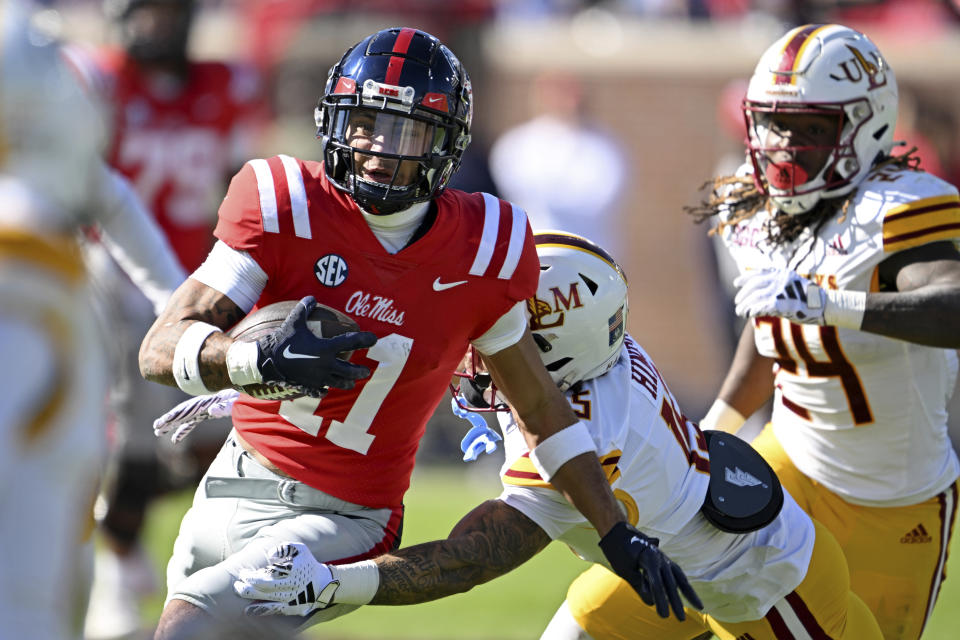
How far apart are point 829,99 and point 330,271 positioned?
1.76m

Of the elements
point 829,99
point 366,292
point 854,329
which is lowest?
point 854,329

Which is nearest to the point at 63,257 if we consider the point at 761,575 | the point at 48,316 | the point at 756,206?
the point at 48,316

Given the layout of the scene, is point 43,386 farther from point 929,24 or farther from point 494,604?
point 929,24

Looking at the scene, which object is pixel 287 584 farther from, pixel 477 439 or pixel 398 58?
pixel 398 58

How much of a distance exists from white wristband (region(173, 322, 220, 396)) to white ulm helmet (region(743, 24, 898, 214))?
6.45 ft

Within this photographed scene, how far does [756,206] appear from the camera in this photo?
4.36m

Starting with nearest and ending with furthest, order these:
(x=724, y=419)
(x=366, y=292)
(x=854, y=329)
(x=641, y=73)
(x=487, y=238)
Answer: (x=366, y=292) → (x=487, y=238) → (x=854, y=329) → (x=724, y=419) → (x=641, y=73)

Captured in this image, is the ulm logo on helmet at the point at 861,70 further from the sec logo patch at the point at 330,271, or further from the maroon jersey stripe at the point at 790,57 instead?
the sec logo patch at the point at 330,271

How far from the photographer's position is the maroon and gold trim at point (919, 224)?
3.88 meters

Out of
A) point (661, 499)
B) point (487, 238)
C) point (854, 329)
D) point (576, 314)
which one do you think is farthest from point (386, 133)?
point (854, 329)

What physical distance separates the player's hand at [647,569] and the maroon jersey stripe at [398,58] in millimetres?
1200

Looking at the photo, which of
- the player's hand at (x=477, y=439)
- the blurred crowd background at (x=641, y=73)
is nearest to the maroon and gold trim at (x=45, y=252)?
the player's hand at (x=477, y=439)

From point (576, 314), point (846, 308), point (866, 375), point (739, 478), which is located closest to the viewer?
point (576, 314)

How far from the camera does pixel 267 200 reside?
3.17 m
